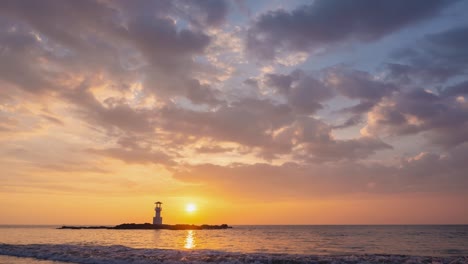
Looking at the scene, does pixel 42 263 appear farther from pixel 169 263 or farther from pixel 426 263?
pixel 426 263

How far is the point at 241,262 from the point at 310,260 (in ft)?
16.8

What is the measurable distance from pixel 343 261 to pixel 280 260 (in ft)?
14.7

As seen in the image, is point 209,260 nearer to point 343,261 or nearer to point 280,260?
point 280,260

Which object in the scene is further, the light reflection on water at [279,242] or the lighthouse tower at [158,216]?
the lighthouse tower at [158,216]

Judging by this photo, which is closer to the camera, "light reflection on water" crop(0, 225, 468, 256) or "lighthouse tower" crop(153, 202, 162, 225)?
"light reflection on water" crop(0, 225, 468, 256)

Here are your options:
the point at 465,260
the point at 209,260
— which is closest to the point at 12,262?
the point at 209,260

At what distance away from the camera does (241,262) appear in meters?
25.5

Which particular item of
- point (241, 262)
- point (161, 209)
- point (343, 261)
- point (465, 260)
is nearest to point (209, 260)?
point (241, 262)

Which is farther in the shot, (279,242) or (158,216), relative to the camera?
(158,216)

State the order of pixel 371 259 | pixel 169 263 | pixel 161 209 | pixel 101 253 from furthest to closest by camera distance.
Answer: pixel 161 209
pixel 101 253
pixel 371 259
pixel 169 263

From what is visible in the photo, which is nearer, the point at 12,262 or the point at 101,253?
the point at 12,262

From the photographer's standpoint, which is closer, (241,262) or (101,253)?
(241,262)

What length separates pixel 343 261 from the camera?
85.3ft

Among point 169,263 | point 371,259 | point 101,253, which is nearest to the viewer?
point 169,263
